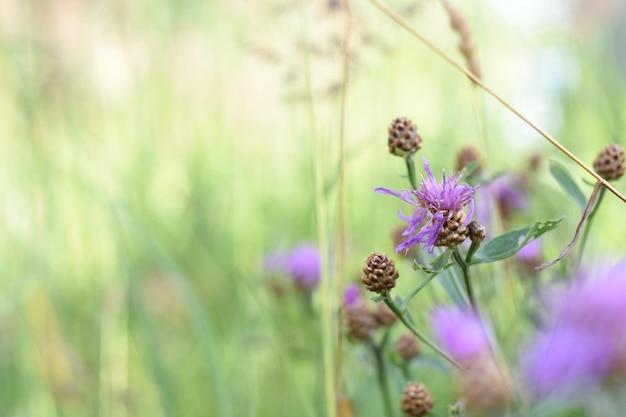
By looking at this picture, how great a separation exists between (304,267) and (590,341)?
0.55 metres

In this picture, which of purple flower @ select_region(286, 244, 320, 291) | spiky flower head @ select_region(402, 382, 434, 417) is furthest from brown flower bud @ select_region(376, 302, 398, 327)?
purple flower @ select_region(286, 244, 320, 291)

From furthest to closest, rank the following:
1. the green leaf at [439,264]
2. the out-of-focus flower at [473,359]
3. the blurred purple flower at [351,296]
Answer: the blurred purple flower at [351,296]
the green leaf at [439,264]
the out-of-focus flower at [473,359]

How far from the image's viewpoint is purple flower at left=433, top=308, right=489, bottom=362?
18.5 inches

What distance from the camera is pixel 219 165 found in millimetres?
1785

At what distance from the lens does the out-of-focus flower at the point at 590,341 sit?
0.35 metres

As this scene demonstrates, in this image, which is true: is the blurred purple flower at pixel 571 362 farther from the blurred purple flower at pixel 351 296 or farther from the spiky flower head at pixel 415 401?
the blurred purple flower at pixel 351 296

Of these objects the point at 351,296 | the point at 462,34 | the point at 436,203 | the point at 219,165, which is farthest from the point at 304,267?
the point at 219,165

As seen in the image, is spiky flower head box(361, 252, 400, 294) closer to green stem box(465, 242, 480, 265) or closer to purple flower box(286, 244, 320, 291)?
green stem box(465, 242, 480, 265)

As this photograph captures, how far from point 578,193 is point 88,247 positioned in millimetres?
1063

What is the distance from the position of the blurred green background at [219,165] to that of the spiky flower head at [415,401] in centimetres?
11

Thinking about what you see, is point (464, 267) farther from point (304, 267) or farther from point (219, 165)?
point (219, 165)

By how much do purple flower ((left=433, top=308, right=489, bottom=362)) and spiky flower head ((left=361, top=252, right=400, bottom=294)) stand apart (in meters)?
0.06

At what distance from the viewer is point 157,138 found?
192 cm

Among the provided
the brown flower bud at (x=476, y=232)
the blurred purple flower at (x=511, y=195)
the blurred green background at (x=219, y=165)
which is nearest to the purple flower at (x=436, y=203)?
the brown flower bud at (x=476, y=232)
